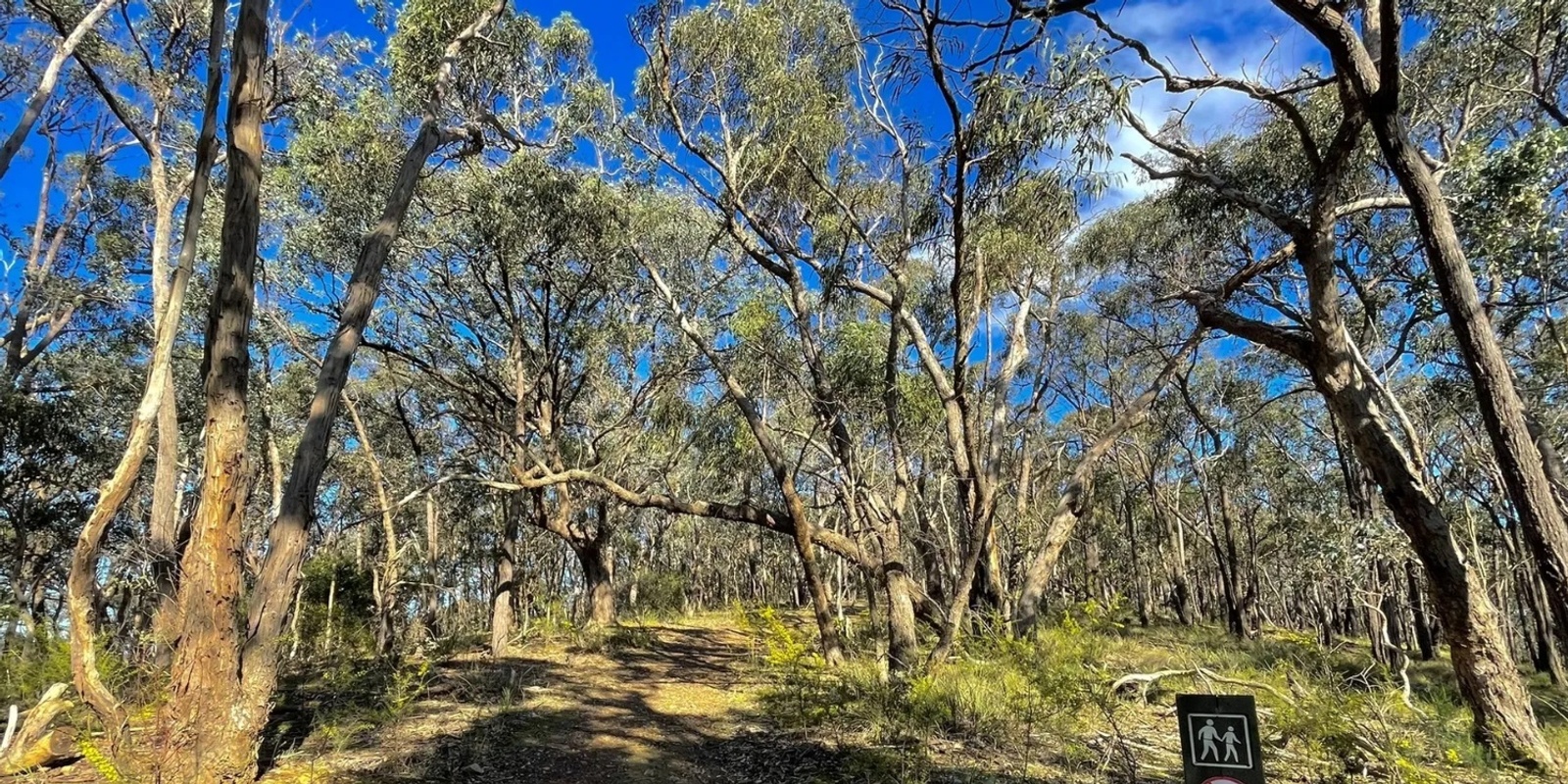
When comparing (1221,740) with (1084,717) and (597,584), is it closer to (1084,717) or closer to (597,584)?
(1084,717)

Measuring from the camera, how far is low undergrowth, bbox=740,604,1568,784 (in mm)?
4551

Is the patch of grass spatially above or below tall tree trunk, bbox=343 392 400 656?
below

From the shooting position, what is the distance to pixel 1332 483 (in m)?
19.7

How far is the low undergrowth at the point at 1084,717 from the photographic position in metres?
4.55

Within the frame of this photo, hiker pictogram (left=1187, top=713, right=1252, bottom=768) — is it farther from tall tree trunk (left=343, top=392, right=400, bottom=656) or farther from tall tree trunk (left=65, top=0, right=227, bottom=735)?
tall tree trunk (left=343, top=392, right=400, bottom=656)

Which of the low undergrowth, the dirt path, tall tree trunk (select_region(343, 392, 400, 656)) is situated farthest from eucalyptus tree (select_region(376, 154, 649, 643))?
the low undergrowth

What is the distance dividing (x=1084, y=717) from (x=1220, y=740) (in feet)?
10.9

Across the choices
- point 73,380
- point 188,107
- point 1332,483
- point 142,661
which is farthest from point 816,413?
point 1332,483

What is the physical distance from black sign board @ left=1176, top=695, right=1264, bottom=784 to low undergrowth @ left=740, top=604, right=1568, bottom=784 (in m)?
1.76

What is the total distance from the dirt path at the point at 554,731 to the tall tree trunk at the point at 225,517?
2.50 ft

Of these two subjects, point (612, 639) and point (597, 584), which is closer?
point (612, 639)

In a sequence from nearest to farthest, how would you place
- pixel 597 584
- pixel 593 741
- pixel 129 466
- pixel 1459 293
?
1. pixel 1459 293
2. pixel 129 466
3. pixel 593 741
4. pixel 597 584

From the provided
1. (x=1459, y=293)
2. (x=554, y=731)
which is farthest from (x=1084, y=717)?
(x=554, y=731)

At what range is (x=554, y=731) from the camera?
7.09 metres
